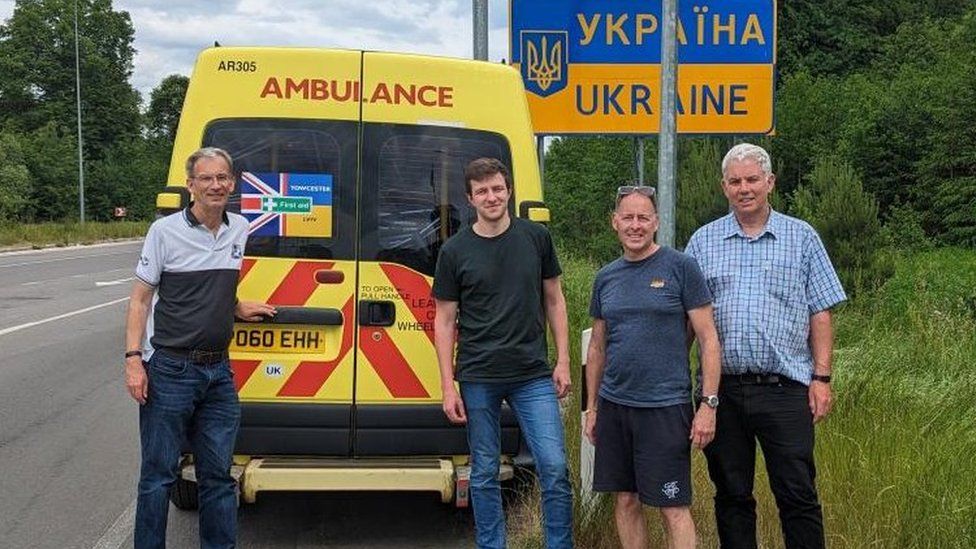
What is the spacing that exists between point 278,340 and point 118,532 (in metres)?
1.54

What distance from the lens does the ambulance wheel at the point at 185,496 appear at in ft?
18.3

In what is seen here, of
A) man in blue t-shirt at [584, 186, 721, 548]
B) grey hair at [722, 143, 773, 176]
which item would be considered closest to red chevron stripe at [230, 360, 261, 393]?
man in blue t-shirt at [584, 186, 721, 548]

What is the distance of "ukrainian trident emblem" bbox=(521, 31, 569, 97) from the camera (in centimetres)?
965

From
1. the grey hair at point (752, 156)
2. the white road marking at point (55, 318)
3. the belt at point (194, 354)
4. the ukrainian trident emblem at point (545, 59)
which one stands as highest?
the ukrainian trident emblem at point (545, 59)

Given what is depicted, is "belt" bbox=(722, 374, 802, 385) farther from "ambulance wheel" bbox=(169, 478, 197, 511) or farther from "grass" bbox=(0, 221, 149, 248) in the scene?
"grass" bbox=(0, 221, 149, 248)

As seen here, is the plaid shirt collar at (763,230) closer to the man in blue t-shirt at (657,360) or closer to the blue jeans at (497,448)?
the man in blue t-shirt at (657,360)

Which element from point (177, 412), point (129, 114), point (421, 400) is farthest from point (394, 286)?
point (129, 114)

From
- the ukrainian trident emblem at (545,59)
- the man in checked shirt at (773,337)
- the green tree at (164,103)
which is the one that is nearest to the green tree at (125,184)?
the green tree at (164,103)

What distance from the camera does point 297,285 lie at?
475cm

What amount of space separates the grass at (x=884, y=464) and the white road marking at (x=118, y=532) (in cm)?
202

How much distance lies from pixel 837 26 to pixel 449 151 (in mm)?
49483

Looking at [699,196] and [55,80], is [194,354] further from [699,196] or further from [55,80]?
[55,80]

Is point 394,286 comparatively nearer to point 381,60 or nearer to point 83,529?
point 381,60

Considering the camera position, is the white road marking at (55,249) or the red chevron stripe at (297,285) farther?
the white road marking at (55,249)
